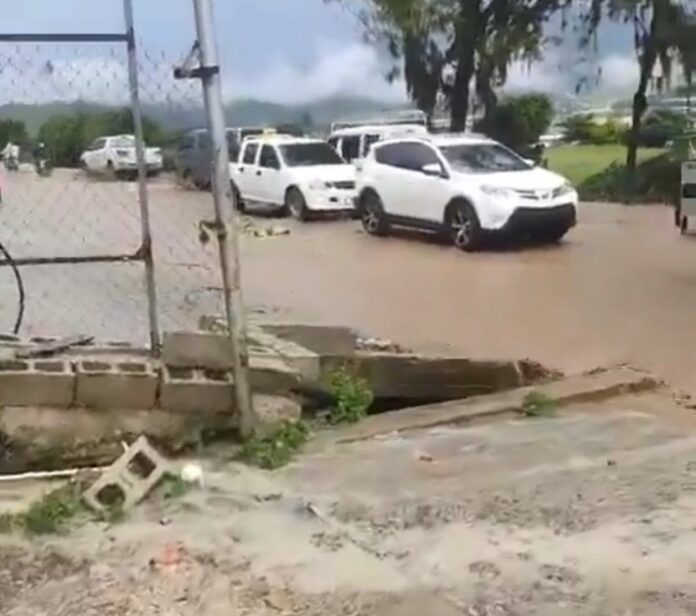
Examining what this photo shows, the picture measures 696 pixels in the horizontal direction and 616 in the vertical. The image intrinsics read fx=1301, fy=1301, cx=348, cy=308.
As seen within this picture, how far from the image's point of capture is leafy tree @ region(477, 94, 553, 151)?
31500 millimetres

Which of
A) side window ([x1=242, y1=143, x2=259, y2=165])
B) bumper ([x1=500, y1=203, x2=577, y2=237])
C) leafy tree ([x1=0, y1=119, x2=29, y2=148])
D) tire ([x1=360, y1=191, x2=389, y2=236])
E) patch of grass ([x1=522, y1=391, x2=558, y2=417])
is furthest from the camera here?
side window ([x1=242, y1=143, x2=259, y2=165])

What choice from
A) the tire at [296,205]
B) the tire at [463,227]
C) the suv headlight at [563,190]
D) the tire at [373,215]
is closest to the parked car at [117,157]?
the tire at [463,227]

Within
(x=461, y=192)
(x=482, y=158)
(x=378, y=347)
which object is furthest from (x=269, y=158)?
(x=378, y=347)

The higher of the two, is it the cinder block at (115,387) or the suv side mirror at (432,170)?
the cinder block at (115,387)

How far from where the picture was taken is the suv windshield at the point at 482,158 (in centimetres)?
2072

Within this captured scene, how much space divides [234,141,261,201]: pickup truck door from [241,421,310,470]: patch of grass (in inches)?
785

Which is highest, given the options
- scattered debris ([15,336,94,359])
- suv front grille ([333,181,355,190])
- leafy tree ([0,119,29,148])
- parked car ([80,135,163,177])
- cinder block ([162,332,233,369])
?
leafy tree ([0,119,29,148])

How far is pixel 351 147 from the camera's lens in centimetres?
2783

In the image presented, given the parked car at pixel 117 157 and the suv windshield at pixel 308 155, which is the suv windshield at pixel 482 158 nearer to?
the suv windshield at pixel 308 155

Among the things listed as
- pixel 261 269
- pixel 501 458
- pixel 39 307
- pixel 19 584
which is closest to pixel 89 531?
pixel 19 584

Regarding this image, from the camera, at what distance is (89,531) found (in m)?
5.28

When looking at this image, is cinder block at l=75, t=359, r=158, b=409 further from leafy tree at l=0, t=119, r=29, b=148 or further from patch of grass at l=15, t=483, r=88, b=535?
leafy tree at l=0, t=119, r=29, b=148

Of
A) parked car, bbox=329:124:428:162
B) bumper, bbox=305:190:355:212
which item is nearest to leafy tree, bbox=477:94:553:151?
parked car, bbox=329:124:428:162

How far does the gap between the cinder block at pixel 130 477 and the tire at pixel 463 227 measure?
1407 centimetres
